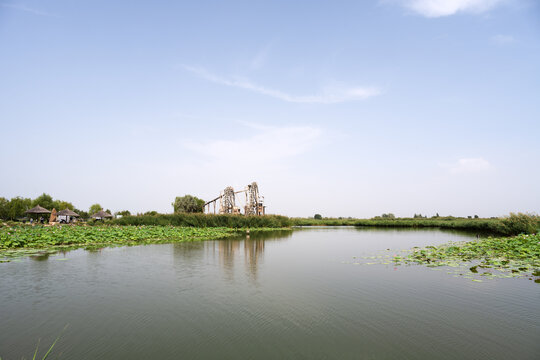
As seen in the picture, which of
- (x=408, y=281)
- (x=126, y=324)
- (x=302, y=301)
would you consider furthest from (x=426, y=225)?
(x=126, y=324)

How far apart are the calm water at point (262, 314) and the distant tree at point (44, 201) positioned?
83.2 metres

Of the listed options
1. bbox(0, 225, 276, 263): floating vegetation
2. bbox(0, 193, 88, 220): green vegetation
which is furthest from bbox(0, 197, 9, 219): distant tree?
bbox(0, 225, 276, 263): floating vegetation

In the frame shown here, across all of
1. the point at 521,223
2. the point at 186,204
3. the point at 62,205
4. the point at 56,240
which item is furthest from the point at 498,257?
the point at 62,205

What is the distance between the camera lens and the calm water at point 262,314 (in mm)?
4441

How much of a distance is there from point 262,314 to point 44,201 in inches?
3655

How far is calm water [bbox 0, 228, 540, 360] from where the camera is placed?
444 centimetres

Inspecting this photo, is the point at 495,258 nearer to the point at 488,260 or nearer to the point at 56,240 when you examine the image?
the point at 488,260

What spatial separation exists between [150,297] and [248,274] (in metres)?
3.62

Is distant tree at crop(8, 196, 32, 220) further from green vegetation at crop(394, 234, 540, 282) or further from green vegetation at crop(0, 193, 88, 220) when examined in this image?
green vegetation at crop(394, 234, 540, 282)

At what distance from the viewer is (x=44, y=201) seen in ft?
251

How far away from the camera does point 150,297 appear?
7.09 metres

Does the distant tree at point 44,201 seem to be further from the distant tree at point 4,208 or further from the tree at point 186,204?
the tree at point 186,204

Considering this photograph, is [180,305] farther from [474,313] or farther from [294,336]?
[474,313]

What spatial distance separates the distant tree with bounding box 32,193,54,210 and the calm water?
83.2 m
